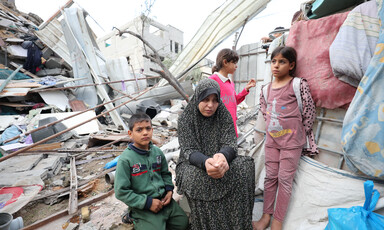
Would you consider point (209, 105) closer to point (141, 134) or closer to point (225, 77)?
point (141, 134)

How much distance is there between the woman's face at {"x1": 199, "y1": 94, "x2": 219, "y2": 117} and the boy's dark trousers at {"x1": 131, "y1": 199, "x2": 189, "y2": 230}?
0.99 meters

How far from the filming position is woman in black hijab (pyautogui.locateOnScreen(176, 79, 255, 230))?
4.44 ft

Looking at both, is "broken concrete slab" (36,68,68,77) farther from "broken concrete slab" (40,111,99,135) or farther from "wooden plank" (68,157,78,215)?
"wooden plank" (68,157,78,215)

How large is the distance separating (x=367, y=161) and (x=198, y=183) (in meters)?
1.24

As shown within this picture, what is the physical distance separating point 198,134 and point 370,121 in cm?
126

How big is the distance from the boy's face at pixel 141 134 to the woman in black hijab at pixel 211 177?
36 centimetres

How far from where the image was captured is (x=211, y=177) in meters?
1.35

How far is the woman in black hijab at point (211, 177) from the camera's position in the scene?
1.35 m

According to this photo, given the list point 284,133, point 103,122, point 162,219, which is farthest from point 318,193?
point 103,122

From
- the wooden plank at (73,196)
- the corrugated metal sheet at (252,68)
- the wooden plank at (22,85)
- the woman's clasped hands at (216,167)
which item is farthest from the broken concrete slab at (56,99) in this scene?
the corrugated metal sheet at (252,68)

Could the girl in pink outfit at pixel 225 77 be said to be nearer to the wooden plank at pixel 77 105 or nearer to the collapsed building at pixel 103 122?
the collapsed building at pixel 103 122

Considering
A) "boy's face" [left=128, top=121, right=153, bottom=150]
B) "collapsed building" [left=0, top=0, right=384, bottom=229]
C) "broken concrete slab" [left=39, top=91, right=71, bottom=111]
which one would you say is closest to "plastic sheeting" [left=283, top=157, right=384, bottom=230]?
"collapsed building" [left=0, top=0, right=384, bottom=229]

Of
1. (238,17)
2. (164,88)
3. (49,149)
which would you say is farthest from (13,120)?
(238,17)

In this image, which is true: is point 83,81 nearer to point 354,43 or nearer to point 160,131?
point 160,131
